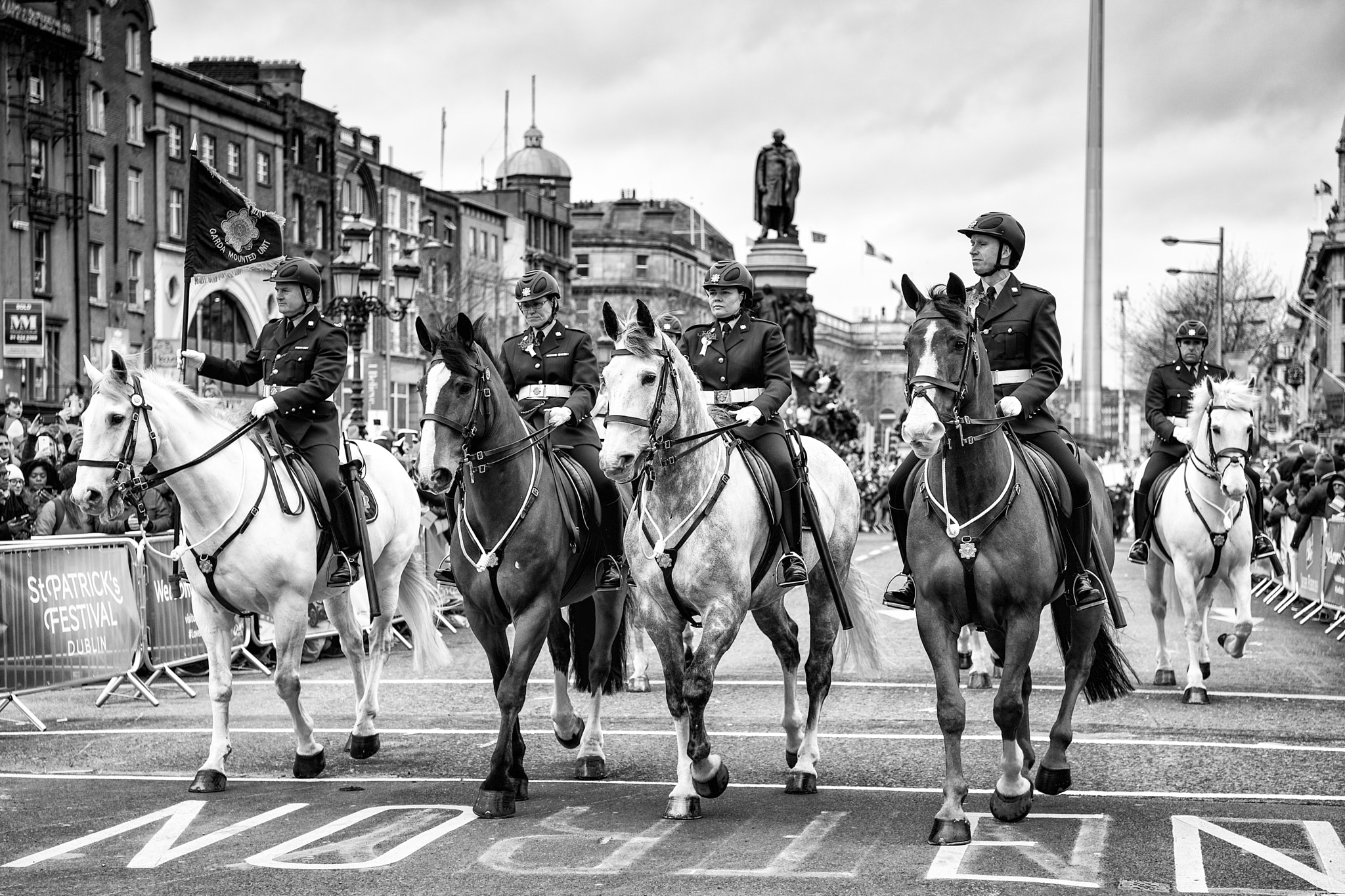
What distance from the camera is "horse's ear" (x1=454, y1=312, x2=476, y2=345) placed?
→ 10172 millimetres

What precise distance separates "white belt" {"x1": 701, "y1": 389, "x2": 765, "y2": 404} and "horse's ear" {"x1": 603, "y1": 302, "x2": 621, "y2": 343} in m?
1.29

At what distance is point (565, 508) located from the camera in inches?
427

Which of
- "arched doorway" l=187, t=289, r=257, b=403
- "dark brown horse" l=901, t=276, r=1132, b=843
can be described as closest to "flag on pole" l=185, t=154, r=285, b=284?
"dark brown horse" l=901, t=276, r=1132, b=843

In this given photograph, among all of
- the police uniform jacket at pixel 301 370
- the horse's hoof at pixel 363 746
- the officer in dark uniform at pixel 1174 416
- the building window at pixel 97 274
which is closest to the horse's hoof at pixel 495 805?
the horse's hoof at pixel 363 746

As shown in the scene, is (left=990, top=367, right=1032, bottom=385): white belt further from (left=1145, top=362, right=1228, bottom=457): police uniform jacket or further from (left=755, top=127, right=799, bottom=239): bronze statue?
(left=755, top=127, right=799, bottom=239): bronze statue

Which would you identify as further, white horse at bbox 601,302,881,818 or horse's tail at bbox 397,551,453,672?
horse's tail at bbox 397,551,453,672

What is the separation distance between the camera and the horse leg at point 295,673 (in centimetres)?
1134

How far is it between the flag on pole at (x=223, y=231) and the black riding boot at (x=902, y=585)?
6.74m

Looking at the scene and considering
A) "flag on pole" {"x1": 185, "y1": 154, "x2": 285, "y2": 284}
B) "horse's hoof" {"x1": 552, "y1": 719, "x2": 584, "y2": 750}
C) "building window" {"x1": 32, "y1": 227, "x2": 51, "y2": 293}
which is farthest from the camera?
"building window" {"x1": 32, "y1": 227, "x2": 51, "y2": 293}

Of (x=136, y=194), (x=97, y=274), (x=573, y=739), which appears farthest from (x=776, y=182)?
(x=573, y=739)

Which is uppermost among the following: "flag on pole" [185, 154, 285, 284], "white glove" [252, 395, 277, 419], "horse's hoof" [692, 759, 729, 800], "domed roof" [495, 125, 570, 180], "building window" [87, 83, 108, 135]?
"domed roof" [495, 125, 570, 180]

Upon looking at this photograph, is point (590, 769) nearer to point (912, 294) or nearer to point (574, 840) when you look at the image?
point (574, 840)

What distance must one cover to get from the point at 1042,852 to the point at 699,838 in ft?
5.66

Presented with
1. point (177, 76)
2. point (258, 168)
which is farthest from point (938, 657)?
point (258, 168)
